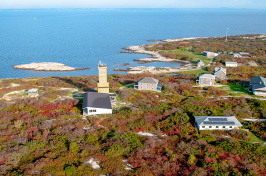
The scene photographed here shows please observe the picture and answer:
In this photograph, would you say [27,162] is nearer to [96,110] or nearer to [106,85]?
[96,110]

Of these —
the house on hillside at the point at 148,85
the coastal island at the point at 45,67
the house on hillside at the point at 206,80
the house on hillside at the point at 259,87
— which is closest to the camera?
the house on hillside at the point at 259,87

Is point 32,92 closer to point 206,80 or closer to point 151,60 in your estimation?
point 206,80

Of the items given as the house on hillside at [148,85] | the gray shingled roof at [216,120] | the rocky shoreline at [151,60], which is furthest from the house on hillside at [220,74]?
the gray shingled roof at [216,120]

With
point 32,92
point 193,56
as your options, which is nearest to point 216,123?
point 32,92

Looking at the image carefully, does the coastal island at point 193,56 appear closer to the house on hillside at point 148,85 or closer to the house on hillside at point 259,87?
the house on hillside at point 148,85

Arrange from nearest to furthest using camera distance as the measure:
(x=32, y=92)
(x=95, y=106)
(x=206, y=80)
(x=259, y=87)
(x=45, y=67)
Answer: (x=95, y=106), (x=32, y=92), (x=259, y=87), (x=206, y=80), (x=45, y=67)

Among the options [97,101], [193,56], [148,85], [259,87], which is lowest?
[148,85]

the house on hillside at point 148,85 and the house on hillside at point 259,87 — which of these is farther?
the house on hillside at point 148,85

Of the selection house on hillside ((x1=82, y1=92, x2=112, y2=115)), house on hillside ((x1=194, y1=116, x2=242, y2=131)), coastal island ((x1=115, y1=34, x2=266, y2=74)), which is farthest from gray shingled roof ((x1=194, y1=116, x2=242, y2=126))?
coastal island ((x1=115, y1=34, x2=266, y2=74))
